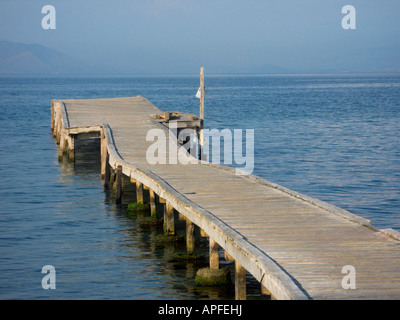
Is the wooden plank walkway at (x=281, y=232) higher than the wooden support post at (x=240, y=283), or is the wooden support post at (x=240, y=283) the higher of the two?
the wooden plank walkway at (x=281, y=232)

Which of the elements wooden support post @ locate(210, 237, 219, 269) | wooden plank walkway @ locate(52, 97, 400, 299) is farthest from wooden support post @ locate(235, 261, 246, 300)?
wooden support post @ locate(210, 237, 219, 269)

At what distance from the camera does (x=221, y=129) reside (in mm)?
39125

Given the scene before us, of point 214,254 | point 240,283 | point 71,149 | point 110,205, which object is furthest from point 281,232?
point 71,149

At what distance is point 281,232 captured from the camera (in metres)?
8.85

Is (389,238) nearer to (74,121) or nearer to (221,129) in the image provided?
(74,121)

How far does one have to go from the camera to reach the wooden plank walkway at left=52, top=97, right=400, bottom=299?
6.91 meters

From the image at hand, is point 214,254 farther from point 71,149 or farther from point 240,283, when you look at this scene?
point 71,149

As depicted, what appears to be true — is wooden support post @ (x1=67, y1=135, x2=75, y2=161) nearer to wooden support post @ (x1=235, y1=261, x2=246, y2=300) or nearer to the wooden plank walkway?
the wooden plank walkway

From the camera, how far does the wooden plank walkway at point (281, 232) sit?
6.91m

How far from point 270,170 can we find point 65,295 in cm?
1372

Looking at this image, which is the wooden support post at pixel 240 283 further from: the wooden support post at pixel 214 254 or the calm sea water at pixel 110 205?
the wooden support post at pixel 214 254

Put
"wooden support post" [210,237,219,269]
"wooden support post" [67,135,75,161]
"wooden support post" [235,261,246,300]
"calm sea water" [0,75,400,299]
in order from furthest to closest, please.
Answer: "wooden support post" [67,135,75,161] < "calm sea water" [0,75,400,299] < "wooden support post" [210,237,219,269] < "wooden support post" [235,261,246,300]

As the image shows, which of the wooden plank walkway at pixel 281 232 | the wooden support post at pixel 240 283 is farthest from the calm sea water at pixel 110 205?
the wooden plank walkway at pixel 281 232

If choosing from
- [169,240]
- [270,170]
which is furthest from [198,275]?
[270,170]
